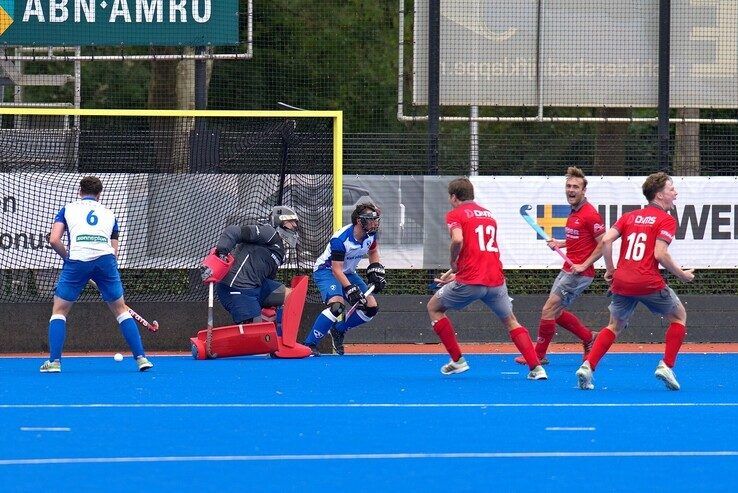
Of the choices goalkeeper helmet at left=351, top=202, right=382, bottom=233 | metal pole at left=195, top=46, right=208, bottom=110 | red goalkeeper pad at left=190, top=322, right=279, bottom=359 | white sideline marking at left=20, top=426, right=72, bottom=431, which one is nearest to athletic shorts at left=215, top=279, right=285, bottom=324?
red goalkeeper pad at left=190, top=322, right=279, bottom=359

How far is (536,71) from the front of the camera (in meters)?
17.6

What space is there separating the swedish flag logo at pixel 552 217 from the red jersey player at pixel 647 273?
5282 millimetres

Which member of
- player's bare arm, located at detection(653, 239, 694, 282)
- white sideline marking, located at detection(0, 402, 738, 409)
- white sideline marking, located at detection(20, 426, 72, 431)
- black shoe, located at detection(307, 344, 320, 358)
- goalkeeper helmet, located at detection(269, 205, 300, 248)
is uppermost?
goalkeeper helmet, located at detection(269, 205, 300, 248)

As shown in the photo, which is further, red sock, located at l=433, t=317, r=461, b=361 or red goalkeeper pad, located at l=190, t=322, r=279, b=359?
red goalkeeper pad, located at l=190, t=322, r=279, b=359

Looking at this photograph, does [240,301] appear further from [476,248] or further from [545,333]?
[476,248]

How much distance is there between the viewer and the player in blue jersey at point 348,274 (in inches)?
567

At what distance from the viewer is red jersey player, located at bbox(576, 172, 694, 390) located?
36.3 feet

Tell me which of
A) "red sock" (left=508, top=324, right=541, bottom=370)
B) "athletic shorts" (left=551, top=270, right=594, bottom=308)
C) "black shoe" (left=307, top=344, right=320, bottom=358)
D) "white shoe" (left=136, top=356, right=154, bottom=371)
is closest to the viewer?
"red sock" (left=508, top=324, right=541, bottom=370)

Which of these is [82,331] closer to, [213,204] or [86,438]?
[213,204]

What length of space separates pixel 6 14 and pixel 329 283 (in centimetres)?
556

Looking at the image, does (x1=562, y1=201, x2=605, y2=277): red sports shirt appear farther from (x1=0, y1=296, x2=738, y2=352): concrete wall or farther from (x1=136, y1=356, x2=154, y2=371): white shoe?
(x1=136, y1=356, x2=154, y2=371): white shoe

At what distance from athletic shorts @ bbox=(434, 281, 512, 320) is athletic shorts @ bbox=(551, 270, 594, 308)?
1285mm

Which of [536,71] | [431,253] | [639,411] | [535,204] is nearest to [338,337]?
[431,253]

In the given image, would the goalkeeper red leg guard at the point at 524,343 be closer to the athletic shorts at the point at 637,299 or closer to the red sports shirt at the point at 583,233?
the athletic shorts at the point at 637,299
